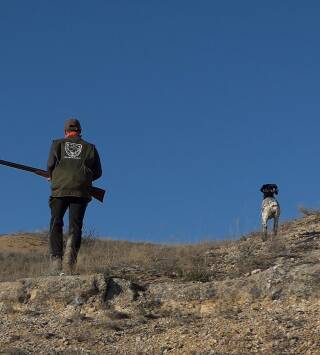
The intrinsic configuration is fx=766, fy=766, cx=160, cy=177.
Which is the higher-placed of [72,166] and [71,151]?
[71,151]

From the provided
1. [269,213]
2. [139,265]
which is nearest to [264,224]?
[269,213]

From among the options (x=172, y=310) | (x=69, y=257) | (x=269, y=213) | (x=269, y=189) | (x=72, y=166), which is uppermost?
(x=269, y=189)

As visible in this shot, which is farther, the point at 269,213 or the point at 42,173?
the point at 269,213

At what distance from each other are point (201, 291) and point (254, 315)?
935 millimetres

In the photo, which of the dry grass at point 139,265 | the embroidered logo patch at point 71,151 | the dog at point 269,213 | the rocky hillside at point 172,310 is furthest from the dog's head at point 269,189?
the embroidered logo patch at point 71,151

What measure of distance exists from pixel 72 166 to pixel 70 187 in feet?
0.88

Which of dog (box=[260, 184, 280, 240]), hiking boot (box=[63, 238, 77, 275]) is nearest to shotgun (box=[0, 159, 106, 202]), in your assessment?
hiking boot (box=[63, 238, 77, 275])

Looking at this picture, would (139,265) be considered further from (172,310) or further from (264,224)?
(264,224)

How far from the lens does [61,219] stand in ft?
30.0

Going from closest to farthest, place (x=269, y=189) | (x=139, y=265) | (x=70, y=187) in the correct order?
(x=70, y=187)
(x=139, y=265)
(x=269, y=189)

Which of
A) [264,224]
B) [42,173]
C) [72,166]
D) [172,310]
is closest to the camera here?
[172,310]

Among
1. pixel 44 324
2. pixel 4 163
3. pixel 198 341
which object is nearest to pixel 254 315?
pixel 198 341

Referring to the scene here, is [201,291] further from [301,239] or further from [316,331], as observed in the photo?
[301,239]

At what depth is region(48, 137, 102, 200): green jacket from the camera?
8.98m
